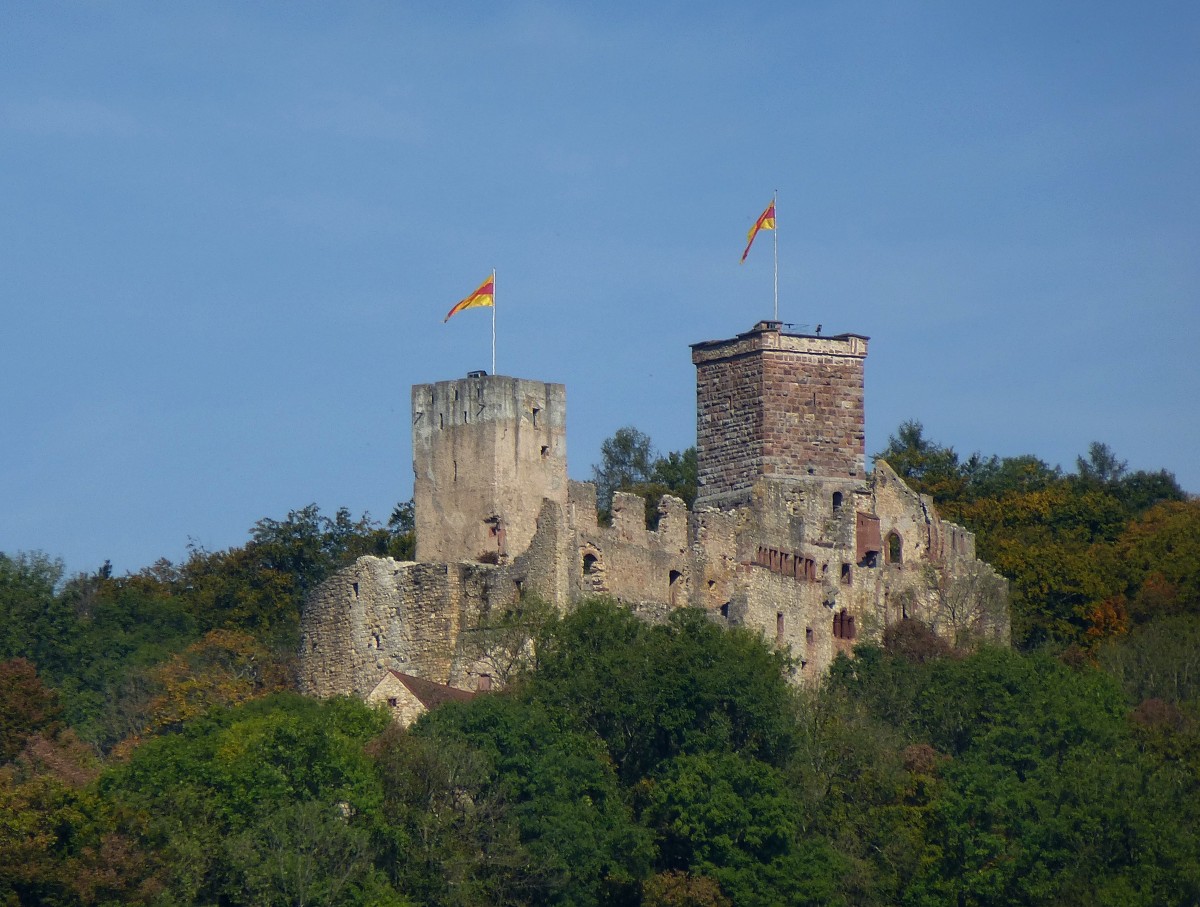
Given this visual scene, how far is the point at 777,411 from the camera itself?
2493 inches

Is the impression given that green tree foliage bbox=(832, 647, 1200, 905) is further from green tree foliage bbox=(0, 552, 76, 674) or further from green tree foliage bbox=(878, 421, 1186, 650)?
green tree foliage bbox=(0, 552, 76, 674)

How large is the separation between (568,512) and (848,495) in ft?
29.1

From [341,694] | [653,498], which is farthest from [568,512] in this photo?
[653,498]

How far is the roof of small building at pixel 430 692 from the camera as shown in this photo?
52156 millimetres

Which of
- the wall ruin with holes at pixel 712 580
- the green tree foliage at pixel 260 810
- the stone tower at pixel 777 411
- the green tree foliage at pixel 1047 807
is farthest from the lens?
the stone tower at pixel 777 411

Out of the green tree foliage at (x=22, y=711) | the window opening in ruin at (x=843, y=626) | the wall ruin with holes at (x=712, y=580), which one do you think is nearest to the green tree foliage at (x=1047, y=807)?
the wall ruin with holes at (x=712, y=580)

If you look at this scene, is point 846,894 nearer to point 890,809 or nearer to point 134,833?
point 890,809

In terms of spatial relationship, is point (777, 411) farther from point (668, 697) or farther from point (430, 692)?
point (430, 692)

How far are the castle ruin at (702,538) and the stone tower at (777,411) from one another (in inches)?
1.5

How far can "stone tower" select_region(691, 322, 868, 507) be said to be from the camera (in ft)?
208

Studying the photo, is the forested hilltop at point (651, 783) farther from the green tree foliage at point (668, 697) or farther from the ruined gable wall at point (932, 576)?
the ruined gable wall at point (932, 576)

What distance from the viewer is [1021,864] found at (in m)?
49.6

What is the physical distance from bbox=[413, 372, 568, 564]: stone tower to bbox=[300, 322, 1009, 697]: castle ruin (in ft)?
0.12

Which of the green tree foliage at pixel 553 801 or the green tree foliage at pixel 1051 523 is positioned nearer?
the green tree foliage at pixel 553 801
